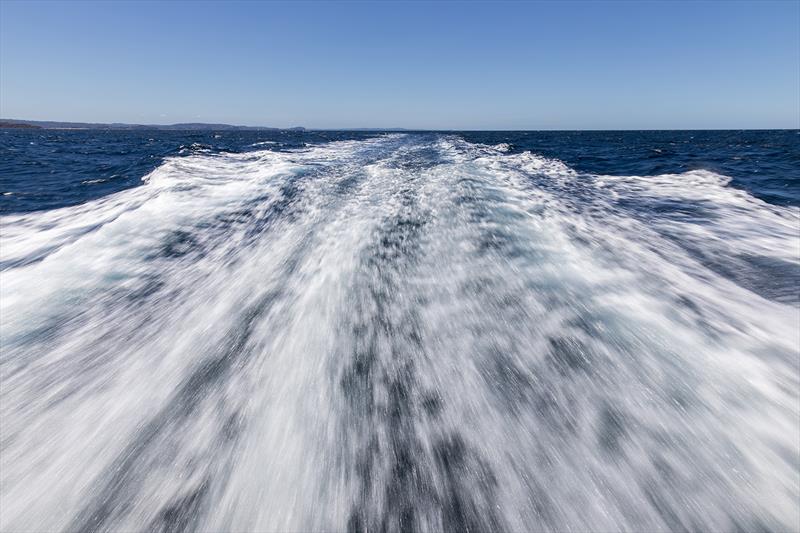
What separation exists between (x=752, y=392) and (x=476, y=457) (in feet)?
4.97

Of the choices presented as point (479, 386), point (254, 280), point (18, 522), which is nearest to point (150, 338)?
point (254, 280)

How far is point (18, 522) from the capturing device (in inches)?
51.8

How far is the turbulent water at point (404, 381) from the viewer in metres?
1.34

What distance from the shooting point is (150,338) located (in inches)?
96.8

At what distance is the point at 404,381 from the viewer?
6.55ft

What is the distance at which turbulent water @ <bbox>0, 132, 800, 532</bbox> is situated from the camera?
134 cm

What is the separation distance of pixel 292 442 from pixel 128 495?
646 millimetres

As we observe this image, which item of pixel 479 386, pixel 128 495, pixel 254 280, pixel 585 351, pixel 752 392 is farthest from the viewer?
pixel 254 280

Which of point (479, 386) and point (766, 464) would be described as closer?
point (766, 464)

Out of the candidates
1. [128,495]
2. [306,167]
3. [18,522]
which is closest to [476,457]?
[128,495]

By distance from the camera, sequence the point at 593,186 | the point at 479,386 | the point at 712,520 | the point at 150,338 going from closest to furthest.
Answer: the point at 712,520, the point at 479,386, the point at 150,338, the point at 593,186

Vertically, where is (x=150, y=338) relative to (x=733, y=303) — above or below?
below

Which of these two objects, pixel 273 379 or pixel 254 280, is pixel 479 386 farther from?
pixel 254 280

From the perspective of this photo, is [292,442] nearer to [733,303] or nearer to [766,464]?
[766,464]
